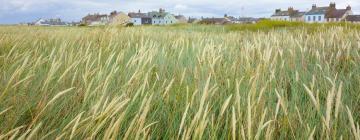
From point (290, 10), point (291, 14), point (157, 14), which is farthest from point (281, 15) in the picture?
point (157, 14)

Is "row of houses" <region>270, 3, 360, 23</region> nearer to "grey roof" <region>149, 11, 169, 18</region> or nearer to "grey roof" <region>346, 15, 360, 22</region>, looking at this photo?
"grey roof" <region>346, 15, 360, 22</region>

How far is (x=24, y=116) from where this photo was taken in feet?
5.61

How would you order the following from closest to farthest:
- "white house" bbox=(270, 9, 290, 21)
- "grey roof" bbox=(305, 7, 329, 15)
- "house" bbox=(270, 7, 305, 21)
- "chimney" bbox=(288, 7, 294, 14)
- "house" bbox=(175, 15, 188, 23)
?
"grey roof" bbox=(305, 7, 329, 15) < "house" bbox=(270, 7, 305, 21) < "chimney" bbox=(288, 7, 294, 14) < "white house" bbox=(270, 9, 290, 21) < "house" bbox=(175, 15, 188, 23)

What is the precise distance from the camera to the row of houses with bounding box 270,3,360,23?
82.8 m

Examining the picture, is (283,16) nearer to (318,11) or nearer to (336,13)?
(318,11)

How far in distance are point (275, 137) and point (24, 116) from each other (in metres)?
1.11

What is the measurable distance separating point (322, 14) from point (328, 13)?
4339 mm

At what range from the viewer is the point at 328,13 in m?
86.1

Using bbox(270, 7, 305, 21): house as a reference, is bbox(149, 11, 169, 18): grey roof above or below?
above

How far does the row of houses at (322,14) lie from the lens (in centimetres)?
8277

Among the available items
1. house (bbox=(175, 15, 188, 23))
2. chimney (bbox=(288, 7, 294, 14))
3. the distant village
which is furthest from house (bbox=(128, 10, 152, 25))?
chimney (bbox=(288, 7, 294, 14))

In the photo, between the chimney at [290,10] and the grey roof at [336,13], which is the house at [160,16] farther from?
the grey roof at [336,13]

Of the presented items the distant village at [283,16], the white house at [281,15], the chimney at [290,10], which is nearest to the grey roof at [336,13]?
the distant village at [283,16]

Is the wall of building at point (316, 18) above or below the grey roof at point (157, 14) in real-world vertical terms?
below
